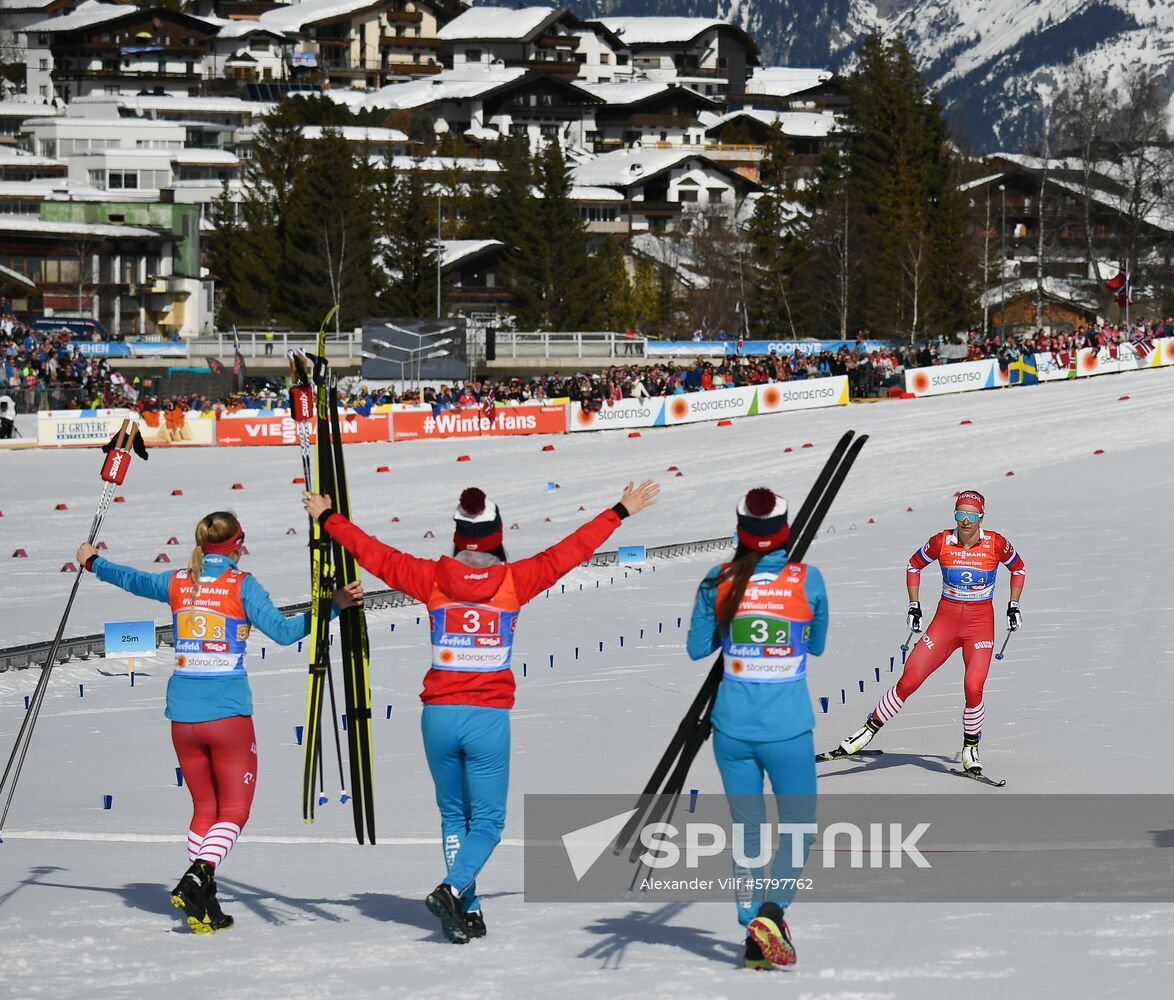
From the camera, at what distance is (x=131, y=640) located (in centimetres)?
1597

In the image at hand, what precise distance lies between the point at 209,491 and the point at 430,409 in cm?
1018

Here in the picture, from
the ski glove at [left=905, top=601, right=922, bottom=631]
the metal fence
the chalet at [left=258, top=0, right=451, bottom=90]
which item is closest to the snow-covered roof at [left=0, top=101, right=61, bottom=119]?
the chalet at [left=258, top=0, right=451, bottom=90]

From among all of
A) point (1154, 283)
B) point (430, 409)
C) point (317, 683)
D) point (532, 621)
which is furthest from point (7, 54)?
point (317, 683)

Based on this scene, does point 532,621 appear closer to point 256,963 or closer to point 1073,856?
point 1073,856

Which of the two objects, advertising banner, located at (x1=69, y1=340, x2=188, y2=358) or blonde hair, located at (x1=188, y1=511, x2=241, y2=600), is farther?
advertising banner, located at (x1=69, y1=340, x2=188, y2=358)

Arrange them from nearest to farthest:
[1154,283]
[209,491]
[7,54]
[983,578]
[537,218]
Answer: [983,578]
[209,491]
[537,218]
[1154,283]
[7,54]

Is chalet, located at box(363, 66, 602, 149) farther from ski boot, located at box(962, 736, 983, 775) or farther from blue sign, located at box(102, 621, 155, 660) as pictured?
ski boot, located at box(962, 736, 983, 775)

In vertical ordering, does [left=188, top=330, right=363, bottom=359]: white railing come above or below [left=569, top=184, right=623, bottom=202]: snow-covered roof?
below

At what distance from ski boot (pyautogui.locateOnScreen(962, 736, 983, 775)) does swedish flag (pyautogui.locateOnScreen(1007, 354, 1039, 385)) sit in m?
35.8

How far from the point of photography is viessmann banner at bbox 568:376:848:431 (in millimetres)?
41594

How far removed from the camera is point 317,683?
332 inches

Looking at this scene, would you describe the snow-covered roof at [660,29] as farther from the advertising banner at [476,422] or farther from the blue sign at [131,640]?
the blue sign at [131,640]

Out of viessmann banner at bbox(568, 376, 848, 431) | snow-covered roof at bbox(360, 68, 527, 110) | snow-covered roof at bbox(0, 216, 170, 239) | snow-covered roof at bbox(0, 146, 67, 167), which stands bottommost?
viessmann banner at bbox(568, 376, 848, 431)

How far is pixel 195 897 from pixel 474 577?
1.69 metres
